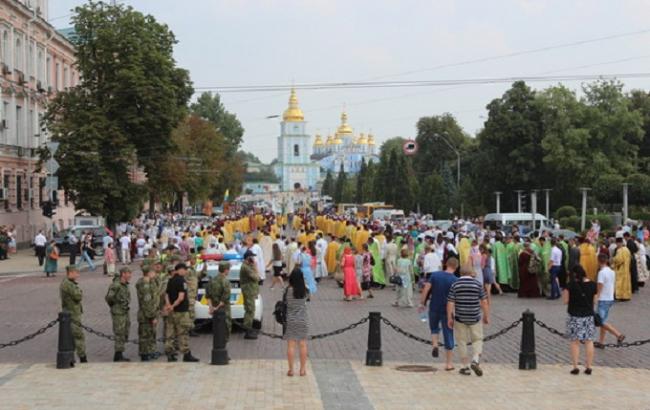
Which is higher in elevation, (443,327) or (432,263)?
(432,263)

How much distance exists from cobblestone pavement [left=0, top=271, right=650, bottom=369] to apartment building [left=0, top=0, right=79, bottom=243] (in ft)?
71.6

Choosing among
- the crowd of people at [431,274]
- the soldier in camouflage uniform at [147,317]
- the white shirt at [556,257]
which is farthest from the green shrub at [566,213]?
the soldier in camouflage uniform at [147,317]

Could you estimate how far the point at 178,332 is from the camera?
1477 cm

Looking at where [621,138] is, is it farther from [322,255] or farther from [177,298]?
[177,298]

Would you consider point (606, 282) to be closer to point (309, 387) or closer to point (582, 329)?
point (582, 329)

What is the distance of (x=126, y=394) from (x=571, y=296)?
6.37 m

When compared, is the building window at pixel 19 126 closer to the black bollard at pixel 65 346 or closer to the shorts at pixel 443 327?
the black bollard at pixel 65 346

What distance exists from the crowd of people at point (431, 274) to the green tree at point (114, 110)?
5.58m

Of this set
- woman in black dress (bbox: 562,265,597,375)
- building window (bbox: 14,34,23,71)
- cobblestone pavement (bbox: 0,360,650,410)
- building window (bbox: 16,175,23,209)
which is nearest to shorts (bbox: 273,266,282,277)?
cobblestone pavement (bbox: 0,360,650,410)

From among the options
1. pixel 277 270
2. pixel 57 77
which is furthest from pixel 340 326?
pixel 57 77

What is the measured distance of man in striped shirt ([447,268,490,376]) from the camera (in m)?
13.3

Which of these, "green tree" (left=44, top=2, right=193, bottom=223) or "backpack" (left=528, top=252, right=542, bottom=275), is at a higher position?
"green tree" (left=44, top=2, right=193, bottom=223)

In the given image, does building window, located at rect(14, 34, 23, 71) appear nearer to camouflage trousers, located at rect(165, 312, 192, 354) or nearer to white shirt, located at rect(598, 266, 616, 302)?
camouflage trousers, located at rect(165, 312, 192, 354)

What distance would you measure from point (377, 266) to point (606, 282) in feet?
40.0
